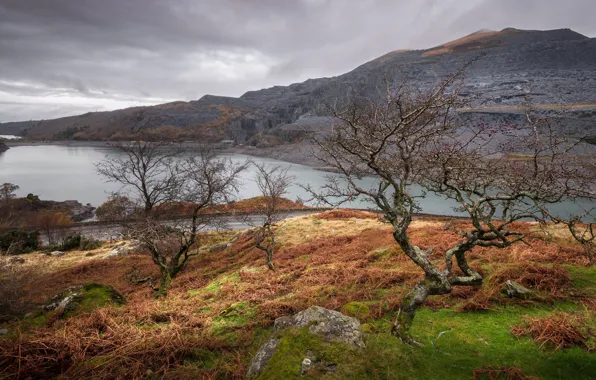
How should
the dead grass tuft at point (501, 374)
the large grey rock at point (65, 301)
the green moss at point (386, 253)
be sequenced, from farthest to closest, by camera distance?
the green moss at point (386, 253) → the large grey rock at point (65, 301) → the dead grass tuft at point (501, 374)

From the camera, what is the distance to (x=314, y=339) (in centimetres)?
369

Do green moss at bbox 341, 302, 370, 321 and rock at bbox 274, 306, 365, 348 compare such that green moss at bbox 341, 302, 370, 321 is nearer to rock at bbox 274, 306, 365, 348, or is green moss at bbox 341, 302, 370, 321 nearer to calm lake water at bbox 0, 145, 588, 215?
rock at bbox 274, 306, 365, 348

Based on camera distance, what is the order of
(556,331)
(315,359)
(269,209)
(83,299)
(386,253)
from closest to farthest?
(315,359) < (556,331) < (83,299) < (386,253) < (269,209)

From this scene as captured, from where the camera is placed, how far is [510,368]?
390cm

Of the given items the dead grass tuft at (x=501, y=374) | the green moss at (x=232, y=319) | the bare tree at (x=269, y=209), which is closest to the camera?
the dead grass tuft at (x=501, y=374)

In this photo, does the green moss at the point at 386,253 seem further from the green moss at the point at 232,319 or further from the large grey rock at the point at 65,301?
the large grey rock at the point at 65,301

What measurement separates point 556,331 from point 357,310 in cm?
323

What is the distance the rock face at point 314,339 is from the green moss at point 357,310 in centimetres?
201

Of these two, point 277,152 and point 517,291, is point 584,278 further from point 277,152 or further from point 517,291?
point 277,152

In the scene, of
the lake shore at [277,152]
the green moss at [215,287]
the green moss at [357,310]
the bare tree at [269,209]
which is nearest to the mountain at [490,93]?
the lake shore at [277,152]

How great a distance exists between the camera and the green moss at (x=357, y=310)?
19.7 ft

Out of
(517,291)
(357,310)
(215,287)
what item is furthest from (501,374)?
(215,287)

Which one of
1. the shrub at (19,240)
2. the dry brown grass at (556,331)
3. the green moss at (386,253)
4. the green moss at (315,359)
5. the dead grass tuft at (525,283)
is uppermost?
the green moss at (315,359)

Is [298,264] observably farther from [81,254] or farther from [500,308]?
[81,254]
